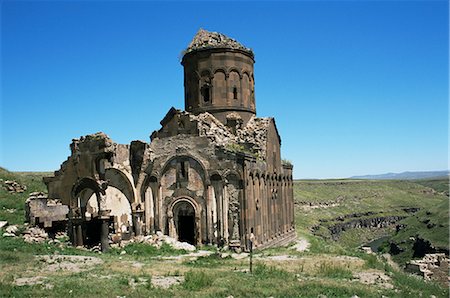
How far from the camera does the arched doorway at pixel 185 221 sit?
20.8 m

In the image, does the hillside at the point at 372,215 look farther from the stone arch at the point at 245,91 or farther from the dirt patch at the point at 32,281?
the dirt patch at the point at 32,281

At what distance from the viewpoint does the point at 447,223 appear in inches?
1795

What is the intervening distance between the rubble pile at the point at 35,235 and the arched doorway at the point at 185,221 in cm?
576

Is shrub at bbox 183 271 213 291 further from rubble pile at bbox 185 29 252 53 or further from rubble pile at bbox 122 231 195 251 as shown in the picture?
rubble pile at bbox 185 29 252 53

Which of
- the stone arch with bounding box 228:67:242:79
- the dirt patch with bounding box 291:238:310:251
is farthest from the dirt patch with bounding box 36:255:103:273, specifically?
the stone arch with bounding box 228:67:242:79

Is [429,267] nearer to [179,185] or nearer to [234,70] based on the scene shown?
[179,185]

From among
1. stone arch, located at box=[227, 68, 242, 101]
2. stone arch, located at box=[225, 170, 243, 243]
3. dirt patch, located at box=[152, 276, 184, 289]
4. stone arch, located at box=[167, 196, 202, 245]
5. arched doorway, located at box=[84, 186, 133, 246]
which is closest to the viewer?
dirt patch, located at box=[152, 276, 184, 289]

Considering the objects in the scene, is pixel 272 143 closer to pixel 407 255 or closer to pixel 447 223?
pixel 407 255

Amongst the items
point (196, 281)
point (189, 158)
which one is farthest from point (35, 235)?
point (196, 281)

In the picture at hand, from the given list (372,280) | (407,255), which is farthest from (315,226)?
(372,280)

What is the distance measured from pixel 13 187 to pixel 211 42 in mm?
14223

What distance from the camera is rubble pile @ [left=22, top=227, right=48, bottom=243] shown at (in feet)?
56.3

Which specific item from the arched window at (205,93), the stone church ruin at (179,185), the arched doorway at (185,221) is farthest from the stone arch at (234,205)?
the arched window at (205,93)

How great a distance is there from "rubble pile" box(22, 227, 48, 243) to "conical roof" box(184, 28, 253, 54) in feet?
42.7
